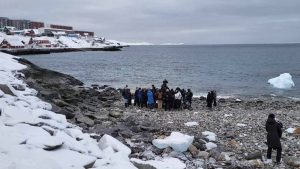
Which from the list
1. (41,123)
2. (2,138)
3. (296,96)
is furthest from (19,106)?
(296,96)

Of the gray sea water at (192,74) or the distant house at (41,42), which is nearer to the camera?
the gray sea water at (192,74)

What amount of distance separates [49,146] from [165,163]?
3.33 metres

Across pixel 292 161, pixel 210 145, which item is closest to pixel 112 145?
pixel 210 145

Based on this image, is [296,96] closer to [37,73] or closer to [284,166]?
[37,73]

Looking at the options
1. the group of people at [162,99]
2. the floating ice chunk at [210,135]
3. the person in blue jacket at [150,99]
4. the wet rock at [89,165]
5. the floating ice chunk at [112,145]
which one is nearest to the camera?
the wet rock at [89,165]

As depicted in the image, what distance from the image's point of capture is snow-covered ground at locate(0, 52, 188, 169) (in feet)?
31.8

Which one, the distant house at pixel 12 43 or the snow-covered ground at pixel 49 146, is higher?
the snow-covered ground at pixel 49 146

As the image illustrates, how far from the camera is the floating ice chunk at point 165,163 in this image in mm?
11440

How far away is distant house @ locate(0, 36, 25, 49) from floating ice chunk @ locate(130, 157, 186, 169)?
337ft

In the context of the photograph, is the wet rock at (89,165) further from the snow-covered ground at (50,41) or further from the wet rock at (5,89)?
the snow-covered ground at (50,41)

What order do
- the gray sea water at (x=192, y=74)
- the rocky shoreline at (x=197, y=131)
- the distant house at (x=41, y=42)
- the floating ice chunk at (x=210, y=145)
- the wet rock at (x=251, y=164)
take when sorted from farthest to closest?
the distant house at (x=41, y=42) < the gray sea water at (x=192, y=74) < the floating ice chunk at (x=210, y=145) < the rocky shoreline at (x=197, y=131) < the wet rock at (x=251, y=164)

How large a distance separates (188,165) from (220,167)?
0.98 m

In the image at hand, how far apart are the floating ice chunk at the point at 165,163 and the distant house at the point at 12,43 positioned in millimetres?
102828

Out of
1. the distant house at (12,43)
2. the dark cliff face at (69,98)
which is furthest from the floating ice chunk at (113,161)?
the distant house at (12,43)
